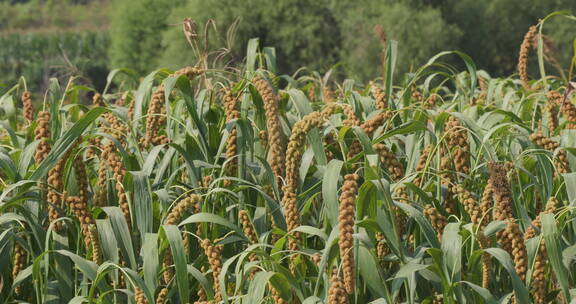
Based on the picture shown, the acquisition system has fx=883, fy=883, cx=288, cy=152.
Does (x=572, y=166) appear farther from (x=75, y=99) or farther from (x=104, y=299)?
(x=75, y=99)

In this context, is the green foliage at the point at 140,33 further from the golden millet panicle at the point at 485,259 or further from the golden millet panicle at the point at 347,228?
the golden millet panicle at the point at 347,228

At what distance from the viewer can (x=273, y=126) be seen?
2.68 meters

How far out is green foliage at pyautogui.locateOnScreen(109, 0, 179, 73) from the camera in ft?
132

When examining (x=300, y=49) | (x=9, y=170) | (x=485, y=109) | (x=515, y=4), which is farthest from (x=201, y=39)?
(x=515, y=4)

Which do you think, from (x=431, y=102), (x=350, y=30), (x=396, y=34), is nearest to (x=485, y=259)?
(x=431, y=102)

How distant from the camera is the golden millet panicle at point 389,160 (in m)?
2.69

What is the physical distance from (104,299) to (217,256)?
0.41m

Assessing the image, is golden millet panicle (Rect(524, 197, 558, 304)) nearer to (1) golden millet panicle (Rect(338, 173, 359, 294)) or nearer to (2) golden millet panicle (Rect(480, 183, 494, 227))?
(2) golden millet panicle (Rect(480, 183, 494, 227))

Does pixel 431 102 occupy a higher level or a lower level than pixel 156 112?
lower

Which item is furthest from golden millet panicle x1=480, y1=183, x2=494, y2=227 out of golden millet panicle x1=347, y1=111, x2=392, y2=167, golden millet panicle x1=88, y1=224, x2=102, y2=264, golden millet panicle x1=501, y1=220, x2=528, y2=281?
golden millet panicle x1=88, y1=224, x2=102, y2=264

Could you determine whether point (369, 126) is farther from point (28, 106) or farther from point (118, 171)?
point (28, 106)

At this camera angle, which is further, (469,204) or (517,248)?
(469,204)

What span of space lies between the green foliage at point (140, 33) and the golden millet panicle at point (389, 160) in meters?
37.8

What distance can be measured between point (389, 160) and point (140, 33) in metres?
39.9
